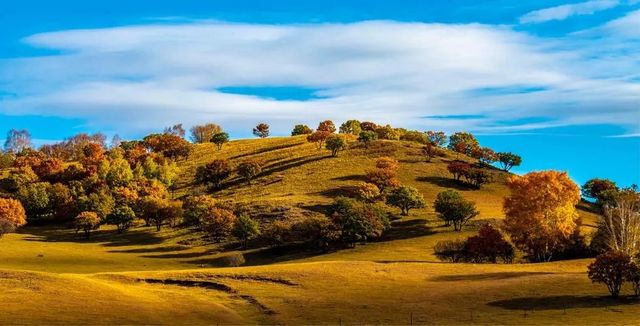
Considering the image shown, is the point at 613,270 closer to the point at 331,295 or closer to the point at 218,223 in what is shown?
the point at 331,295

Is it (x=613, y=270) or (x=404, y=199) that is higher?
(x=404, y=199)

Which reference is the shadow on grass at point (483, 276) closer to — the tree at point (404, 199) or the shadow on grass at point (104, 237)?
A: the tree at point (404, 199)

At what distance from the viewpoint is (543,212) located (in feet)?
360

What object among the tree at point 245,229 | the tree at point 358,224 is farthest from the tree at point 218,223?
the tree at point 358,224

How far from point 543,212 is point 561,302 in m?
46.0

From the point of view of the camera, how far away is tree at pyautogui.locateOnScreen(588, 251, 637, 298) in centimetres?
6869

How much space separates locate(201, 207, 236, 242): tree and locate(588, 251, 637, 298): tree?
91099 mm

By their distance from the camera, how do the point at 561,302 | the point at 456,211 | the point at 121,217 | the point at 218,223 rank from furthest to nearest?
the point at 121,217, the point at 218,223, the point at 456,211, the point at 561,302

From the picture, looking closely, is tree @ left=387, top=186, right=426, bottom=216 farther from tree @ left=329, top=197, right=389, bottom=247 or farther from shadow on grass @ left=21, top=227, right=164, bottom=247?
shadow on grass @ left=21, top=227, right=164, bottom=247

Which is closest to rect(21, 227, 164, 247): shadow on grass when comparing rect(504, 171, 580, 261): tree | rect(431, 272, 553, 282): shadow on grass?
rect(504, 171, 580, 261): tree

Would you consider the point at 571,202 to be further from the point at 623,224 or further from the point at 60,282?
the point at 60,282

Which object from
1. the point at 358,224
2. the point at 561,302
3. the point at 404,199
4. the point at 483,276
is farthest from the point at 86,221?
the point at 561,302

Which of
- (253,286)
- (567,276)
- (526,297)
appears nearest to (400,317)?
(526,297)

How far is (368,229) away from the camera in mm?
133875
